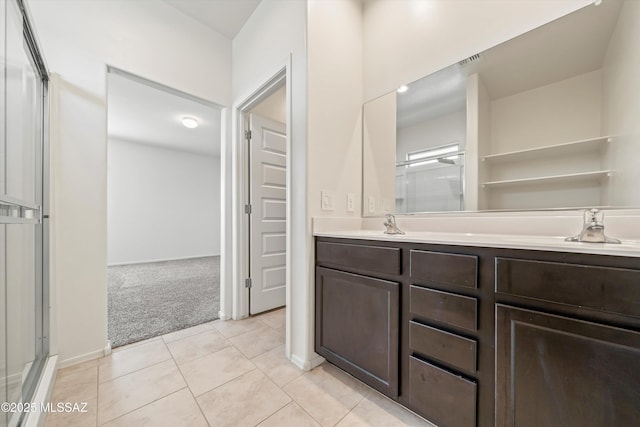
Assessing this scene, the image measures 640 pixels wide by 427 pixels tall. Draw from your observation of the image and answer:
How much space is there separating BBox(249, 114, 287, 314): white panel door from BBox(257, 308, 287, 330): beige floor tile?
69mm

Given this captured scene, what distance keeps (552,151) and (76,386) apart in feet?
9.31

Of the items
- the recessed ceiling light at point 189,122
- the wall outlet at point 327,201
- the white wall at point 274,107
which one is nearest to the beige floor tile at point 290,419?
the wall outlet at point 327,201

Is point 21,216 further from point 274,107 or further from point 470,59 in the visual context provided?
point 470,59

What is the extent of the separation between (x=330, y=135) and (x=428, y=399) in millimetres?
1550

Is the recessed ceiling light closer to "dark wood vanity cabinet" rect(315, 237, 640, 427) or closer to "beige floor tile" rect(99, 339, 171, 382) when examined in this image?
"beige floor tile" rect(99, 339, 171, 382)

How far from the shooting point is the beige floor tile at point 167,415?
1087 mm

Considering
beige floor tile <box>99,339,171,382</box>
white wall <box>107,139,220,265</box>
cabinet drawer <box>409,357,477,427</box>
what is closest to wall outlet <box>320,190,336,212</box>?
cabinet drawer <box>409,357,477,427</box>

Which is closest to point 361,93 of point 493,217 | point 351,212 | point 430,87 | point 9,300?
point 430,87

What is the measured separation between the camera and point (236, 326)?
2.12 m

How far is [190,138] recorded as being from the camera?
4805mm

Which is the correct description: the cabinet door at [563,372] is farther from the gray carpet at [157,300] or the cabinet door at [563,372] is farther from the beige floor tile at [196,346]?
the gray carpet at [157,300]

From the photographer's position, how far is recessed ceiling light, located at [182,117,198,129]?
153 inches

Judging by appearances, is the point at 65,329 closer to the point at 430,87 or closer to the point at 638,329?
the point at 638,329

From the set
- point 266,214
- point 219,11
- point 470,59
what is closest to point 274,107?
point 219,11
